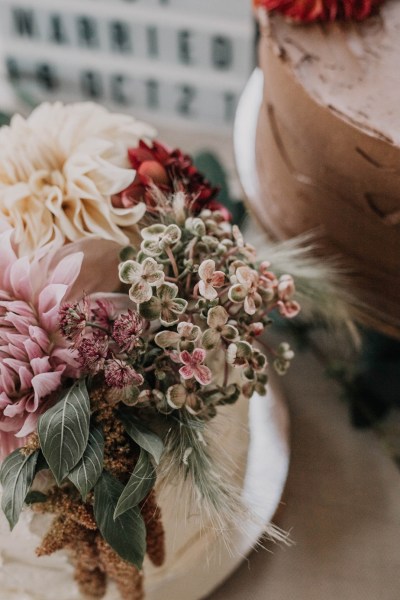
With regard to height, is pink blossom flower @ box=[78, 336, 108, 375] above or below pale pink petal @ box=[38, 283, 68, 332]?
below

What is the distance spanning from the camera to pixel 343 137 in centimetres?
63

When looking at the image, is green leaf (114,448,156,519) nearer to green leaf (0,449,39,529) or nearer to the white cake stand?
Answer: green leaf (0,449,39,529)

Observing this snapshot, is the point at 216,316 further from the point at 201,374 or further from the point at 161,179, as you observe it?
the point at 161,179

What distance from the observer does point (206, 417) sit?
0.54m

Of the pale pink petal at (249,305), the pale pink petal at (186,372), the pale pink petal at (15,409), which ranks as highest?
the pale pink petal at (249,305)

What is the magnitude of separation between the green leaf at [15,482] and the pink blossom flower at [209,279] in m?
0.16

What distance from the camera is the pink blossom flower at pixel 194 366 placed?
1.56 feet

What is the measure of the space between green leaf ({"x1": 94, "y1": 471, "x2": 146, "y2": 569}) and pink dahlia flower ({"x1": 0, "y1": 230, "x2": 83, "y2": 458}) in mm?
69

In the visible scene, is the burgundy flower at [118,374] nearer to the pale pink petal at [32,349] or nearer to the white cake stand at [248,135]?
the pale pink petal at [32,349]

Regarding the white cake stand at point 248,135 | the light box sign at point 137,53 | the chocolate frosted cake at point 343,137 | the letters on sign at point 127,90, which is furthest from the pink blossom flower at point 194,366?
the letters on sign at point 127,90

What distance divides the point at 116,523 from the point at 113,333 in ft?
0.46

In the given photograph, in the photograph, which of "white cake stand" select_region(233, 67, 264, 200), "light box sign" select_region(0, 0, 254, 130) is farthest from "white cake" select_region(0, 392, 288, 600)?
"light box sign" select_region(0, 0, 254, 130)

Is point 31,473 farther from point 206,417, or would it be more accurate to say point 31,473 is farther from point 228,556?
point 228,556

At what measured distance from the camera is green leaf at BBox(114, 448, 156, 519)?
47 centimetres
